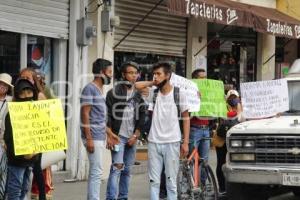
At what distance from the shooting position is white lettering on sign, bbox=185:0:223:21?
470 inches

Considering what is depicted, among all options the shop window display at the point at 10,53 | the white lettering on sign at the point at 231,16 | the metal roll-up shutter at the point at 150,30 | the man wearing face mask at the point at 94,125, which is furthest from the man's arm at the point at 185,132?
the white lettering on sign at the point at 231,16

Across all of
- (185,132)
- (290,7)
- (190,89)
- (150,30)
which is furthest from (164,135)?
(290,7)

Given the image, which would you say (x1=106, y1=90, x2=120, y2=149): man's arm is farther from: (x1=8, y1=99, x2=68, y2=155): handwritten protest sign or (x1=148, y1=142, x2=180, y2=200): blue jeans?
(x1=8, y1=99, x2=68, y2=155): handwritten protest sign

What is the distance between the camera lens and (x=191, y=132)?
939 centimetres

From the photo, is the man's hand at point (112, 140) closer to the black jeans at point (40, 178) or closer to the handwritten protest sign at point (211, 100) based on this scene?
the black jeans at point (40, 178)

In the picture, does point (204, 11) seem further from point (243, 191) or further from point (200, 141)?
point (243, 191)

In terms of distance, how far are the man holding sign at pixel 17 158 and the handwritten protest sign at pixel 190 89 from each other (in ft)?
6.53

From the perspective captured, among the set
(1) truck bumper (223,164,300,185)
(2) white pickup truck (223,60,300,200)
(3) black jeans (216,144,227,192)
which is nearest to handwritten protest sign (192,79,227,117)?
(3) black jeans (216,144,227,192)

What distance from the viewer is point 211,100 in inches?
371

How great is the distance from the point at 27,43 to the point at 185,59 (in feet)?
18.2

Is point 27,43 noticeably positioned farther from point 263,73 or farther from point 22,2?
point 263,73

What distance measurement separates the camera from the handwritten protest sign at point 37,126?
7047mm

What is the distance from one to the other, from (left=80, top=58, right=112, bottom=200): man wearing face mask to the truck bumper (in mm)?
1713

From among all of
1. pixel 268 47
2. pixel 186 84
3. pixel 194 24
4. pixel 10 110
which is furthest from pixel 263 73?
pixel 10 110
